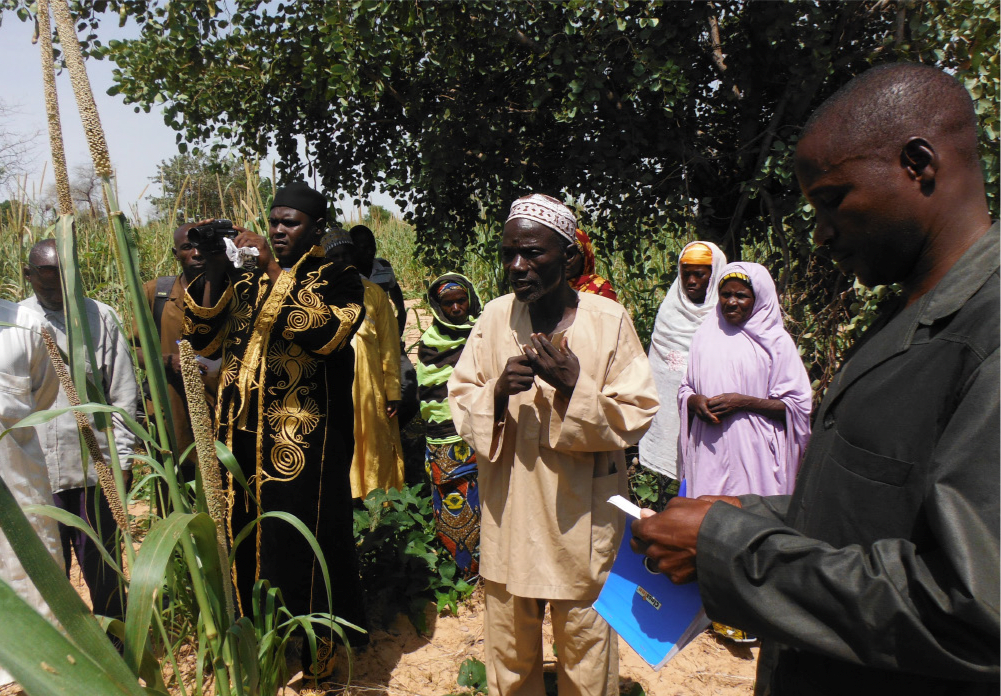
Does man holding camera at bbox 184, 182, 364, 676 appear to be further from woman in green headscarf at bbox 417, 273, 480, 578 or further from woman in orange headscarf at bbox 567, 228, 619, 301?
woman in orange headscarf at bbox 567, 228, 619, 301

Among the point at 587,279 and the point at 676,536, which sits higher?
the point at 587,279

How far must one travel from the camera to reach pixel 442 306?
4.23 meters

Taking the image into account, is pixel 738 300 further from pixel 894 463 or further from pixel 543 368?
pixel 894 463

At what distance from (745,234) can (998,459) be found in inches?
178

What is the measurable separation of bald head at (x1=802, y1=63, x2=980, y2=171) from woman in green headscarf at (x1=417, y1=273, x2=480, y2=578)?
3062 mm

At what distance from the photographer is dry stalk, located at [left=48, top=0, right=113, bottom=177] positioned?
0.85 meters

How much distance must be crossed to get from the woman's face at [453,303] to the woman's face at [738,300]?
1.48 meters

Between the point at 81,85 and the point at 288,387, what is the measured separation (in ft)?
6.99

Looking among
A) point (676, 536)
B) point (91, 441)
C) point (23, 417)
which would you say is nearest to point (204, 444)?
point (91, 441)

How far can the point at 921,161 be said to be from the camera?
1.05 metres

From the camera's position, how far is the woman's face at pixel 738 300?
3.65m

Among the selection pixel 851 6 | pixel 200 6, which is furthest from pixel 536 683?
pixel 200 6

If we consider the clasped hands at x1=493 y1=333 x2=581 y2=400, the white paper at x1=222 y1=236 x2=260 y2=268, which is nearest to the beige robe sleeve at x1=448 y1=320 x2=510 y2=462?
the clasped hands at x1=493 y1=333 x2=581 y2=400

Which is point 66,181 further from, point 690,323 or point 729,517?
point 690,323
